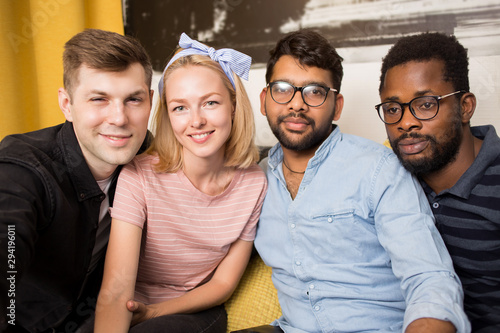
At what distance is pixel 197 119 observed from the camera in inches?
59.1

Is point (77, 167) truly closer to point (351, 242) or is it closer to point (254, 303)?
point (254, 303)

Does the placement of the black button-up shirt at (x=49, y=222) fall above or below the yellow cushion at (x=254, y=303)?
above

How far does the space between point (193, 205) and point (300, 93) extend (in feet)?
1.90

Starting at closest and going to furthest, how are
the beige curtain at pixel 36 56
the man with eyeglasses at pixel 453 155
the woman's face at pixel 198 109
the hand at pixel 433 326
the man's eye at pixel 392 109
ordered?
the hand at pixel 433 326, the man with eyeglasses at pixel 453 155, the man's eye at pixel 392 109, the woman's face at pixel 198 109, the beige curtain at pixel 36 56

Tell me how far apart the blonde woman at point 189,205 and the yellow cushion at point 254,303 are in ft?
0.17

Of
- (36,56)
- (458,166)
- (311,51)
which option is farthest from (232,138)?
(36,56)

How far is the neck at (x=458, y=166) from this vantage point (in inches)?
54.7

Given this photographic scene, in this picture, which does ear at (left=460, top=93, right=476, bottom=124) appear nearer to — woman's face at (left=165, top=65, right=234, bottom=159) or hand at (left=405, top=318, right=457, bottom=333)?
hand at (left=405, top=318, right=457, bottom=333)

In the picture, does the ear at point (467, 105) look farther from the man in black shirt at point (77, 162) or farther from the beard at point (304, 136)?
the man in black shirt at point (77, 162)

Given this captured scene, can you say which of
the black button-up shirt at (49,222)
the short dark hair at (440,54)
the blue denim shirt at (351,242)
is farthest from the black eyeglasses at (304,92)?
the black button-up shirt at (49,222)

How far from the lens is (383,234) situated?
1.34 m

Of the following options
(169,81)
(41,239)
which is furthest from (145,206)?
(169,81)

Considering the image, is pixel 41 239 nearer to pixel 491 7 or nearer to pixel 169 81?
pixel 169 81

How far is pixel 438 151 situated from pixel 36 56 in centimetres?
209
